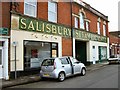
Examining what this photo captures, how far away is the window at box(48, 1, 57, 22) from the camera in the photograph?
775 inches

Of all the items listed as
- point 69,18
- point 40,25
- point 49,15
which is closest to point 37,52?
point 40,25

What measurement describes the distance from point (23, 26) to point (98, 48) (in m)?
17.9

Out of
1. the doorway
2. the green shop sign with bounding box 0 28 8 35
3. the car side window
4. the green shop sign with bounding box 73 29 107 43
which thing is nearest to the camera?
the green shop sign with bounding box 0 28 8 35

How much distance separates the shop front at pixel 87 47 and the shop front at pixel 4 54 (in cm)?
1034

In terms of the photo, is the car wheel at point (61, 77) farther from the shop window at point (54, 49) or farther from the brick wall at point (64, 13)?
the brick wall at point (64, 13)

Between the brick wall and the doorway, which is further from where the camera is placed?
the doorway

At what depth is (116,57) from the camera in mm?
31688

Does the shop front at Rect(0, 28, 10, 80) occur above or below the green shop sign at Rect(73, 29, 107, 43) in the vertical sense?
below

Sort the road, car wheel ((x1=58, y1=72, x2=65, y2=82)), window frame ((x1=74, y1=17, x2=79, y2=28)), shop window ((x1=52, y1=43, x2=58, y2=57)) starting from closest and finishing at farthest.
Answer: the road
car wheel ((x1=58, y1=72, x2=65, y2=82))
shop window ((x1=52, y1=43, x2=58, y2=57))
window frame ((x1=74, y1=17, x2=79, y2=28))

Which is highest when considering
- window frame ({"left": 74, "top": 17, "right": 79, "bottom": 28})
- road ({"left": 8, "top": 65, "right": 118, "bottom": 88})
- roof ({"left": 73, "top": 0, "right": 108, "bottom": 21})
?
roof ({"left": 73, "top": 0, "right": 108, "bottom": 21})

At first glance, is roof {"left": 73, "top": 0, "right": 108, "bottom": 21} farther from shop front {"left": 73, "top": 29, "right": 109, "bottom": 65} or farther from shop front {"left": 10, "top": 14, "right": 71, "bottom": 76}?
shop front {"left": 10, "top": 14, "right": 71, "bottom": 76}

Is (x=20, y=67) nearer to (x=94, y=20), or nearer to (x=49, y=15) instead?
(x=49, y=15)

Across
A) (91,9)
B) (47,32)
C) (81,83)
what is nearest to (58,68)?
(81,83)

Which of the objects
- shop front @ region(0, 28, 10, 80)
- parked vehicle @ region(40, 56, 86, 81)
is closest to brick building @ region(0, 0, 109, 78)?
shop front @ region(0, 28, 10, 80)
